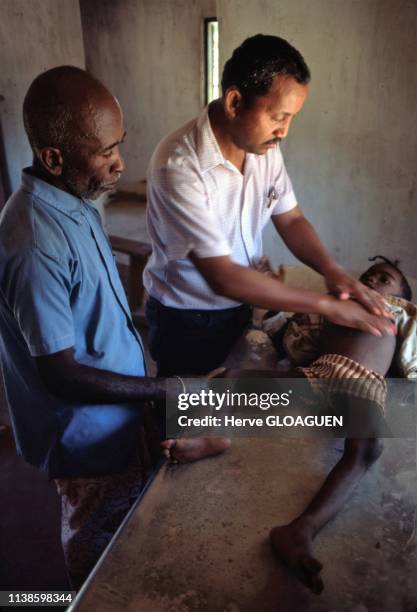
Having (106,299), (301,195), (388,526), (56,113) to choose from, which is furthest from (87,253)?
(301,195)

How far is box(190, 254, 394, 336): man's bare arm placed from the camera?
1721 mm

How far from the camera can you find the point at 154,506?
4.75 ft

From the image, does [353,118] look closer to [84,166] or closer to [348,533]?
[84,166]

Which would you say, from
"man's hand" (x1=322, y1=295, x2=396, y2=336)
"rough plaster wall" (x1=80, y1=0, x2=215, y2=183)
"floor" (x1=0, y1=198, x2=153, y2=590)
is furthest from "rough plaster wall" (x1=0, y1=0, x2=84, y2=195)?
"rough plaster wall" (x1=80, y1=0, x2=215, y2=183)

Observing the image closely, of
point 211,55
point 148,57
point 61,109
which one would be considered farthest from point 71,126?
point 148,57

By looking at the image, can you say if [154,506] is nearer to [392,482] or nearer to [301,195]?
[392,482]

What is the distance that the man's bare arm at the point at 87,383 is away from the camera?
4.30 ft

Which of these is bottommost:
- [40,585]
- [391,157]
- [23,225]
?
[40,585]

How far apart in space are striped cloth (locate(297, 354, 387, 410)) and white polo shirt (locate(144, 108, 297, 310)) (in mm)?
492

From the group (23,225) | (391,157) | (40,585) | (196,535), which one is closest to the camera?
(23,225)

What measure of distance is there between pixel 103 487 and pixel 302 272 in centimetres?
190

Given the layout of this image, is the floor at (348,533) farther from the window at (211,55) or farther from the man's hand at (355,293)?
the window at (211,55)

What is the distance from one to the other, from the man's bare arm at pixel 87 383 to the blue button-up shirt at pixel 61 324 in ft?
0.15

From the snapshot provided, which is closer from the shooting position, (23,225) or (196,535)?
(23,225)
